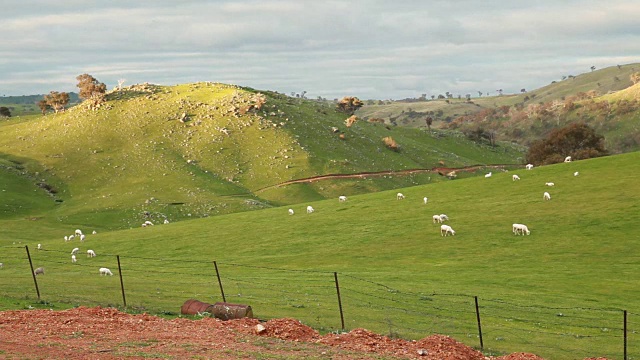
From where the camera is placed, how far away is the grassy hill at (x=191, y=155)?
111 m

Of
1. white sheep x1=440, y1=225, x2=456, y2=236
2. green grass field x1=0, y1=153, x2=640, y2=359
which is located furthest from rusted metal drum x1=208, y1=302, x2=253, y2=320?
white sheep x1=440, y1=225, x2=456, y2=236

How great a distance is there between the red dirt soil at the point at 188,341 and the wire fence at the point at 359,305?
3.68 meters

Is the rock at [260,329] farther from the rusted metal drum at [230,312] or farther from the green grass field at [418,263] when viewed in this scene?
the green grass field at [418,263]

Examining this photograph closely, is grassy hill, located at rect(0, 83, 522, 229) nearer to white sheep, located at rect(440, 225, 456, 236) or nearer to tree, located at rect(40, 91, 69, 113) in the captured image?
tree, located at rect(40, 91, 69, 113)

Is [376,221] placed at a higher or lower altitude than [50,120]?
lower

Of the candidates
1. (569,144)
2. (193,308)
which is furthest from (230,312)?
(569,144)

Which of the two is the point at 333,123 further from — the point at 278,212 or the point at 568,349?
the point at 568,349

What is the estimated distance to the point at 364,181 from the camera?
12625 cm

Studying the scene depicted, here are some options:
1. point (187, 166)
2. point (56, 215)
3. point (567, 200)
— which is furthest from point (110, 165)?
point (567, 200)

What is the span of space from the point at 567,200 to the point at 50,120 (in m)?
127

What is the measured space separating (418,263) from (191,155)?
9165 centimetres

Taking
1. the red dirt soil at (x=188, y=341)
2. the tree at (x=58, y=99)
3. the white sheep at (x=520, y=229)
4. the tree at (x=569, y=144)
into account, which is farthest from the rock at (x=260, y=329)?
the tree at (x=58, y=99)

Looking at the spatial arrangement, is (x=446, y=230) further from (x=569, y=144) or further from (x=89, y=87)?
(x=89, y=87)

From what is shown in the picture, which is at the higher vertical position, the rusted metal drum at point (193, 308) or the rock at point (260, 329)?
the rock at point (260, 329)
